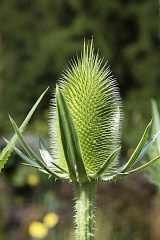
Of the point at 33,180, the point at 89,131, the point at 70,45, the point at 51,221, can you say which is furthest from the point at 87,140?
the point at 70,45

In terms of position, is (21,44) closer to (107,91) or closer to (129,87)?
(129,87)

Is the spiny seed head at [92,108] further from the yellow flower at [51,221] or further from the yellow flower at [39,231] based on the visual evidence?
the yellow flower at [51,221]

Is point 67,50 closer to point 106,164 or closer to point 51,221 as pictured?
point 51,221

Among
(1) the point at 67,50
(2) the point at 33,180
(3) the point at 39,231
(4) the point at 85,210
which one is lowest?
(4) the point at 85,210

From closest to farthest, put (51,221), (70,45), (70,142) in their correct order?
1. (70,142)
2. (51,221)
3. (70,45)

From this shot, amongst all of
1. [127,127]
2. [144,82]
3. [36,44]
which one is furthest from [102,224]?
[36,44]

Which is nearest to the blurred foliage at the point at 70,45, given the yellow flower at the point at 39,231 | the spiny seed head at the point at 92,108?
the yellow flower at the point at 39,231

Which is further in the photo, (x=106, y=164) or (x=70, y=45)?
(x=70, y=45)

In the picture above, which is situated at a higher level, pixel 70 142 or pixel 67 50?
pixel 67 50
